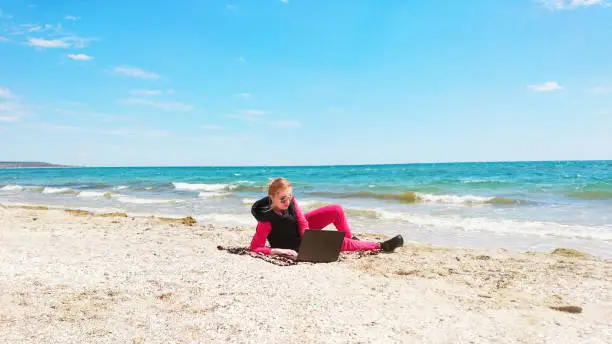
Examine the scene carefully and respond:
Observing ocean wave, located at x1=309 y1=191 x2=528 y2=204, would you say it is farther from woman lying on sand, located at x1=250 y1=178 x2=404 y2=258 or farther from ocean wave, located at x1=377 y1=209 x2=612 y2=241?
woman lying on sand, located at x1=250 y1=178 x2=404 y2=258

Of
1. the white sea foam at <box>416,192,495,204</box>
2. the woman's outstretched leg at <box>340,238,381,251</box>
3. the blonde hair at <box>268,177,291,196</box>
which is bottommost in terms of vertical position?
the white sea foam at <box>416,192,495,204</box>

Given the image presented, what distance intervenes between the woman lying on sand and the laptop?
0.56 feet

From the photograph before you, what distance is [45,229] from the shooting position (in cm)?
840

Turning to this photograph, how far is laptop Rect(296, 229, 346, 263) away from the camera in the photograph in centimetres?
583

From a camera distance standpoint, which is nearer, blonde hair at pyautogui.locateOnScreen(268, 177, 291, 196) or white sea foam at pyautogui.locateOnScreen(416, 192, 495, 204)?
blonde hair at pyautogui.locateOnScreen(268, 177, 291, 196)

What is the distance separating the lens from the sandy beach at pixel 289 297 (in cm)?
346

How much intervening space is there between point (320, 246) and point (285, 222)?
0.58 metres

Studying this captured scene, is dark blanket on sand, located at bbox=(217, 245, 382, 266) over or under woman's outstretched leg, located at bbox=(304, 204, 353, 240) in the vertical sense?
under

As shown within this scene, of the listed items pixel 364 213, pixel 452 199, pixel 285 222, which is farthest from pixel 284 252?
pixel 452 199

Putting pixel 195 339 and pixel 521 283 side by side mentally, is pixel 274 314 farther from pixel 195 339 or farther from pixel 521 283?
pixel 521 283

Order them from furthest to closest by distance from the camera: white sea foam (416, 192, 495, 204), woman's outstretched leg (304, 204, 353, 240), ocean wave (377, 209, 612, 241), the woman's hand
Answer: white sea foam (416, 192, 495, 204)
ocean wave (377, 209, 612, 241)
woman's outstretched leg (304, 204, 353, 240)
the woman's hand

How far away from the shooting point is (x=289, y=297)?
425 centimetres

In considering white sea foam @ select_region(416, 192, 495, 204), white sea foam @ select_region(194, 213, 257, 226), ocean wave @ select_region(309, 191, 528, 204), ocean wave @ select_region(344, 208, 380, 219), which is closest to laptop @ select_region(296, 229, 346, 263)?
Result: white sea foam @ select_region(194, 213, 257, 226)

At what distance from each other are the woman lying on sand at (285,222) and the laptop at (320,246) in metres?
0.17
